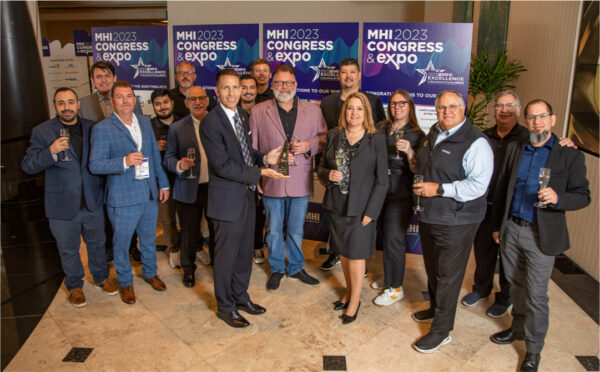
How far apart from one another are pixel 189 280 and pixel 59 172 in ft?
4.90

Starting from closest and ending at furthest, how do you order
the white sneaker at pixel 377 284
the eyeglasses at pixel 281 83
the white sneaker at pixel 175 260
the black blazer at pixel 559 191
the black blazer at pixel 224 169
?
the black blazer at pixel 559 191, the black blazer at pixel 224 169, the eyeglasses at pixel 281 83, the white sneaker at pixel 377 284, the white sneaker at pixel 175 260

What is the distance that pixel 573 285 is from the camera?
163 inches

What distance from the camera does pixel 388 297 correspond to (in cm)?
381

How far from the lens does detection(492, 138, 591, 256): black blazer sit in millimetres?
2697

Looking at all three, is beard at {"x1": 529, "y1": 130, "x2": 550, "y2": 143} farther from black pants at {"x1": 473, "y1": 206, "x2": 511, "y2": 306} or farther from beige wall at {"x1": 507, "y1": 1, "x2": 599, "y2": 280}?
beige wall at {"x1": 507, "y1": 1, "x2": 599, "y2": 280}

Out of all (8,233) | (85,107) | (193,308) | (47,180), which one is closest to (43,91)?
(8,233)

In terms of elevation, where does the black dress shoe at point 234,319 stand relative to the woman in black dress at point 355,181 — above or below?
below

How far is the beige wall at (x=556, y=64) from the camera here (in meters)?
4.31

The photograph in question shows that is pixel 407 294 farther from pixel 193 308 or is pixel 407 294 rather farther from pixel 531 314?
pixel 193 308

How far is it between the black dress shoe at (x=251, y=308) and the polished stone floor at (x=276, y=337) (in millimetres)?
60

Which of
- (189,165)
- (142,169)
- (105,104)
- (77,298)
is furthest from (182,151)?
(77,298)

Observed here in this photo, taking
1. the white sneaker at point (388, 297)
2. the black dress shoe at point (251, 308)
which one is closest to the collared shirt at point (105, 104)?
the black dress shoe at point (251, 308)

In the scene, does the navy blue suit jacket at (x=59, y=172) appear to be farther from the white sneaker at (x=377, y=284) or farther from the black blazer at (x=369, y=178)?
the white sneaker at (x=377, y=284)

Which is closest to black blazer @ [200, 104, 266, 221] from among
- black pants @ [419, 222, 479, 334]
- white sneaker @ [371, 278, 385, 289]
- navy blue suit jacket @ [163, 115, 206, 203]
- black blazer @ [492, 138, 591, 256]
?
navy blue suit jacket @ [163, 115, 206, 203]
